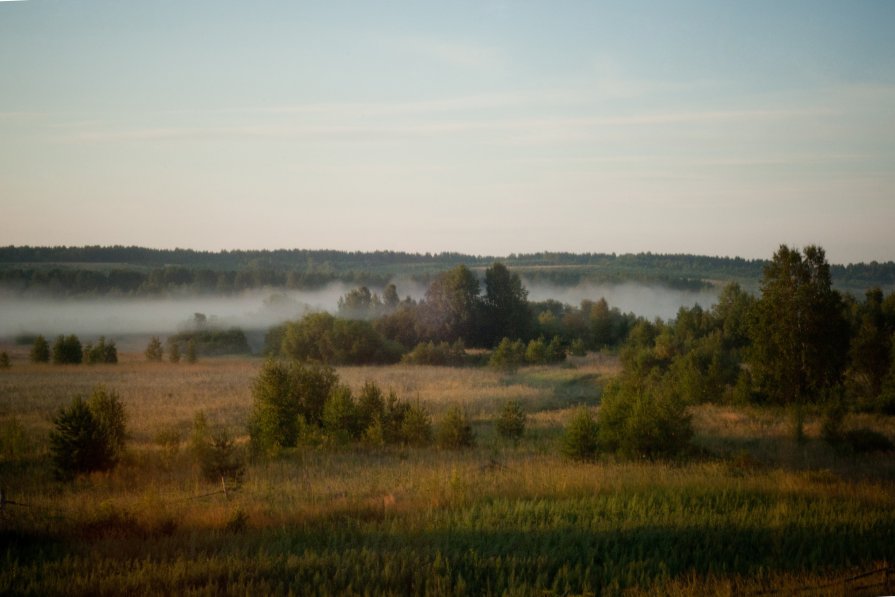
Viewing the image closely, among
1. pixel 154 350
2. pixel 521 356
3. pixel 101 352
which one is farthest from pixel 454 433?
pixel 521 356

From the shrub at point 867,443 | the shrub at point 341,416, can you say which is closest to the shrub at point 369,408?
the shrub at point 341,416

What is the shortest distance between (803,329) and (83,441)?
79.6 feet

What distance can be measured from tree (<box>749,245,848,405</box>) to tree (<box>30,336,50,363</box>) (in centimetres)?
2432

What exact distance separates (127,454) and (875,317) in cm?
3731

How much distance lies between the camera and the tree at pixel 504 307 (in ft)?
209

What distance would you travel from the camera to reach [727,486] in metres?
11.7

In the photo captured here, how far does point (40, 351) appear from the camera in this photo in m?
16.8

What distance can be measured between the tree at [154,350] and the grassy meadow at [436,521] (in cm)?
661

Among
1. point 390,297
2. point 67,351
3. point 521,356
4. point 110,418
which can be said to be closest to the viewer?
point 110,418

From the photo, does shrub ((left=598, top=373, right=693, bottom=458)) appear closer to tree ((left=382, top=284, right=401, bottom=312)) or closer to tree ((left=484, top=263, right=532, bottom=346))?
tree ((left=484, top=263, right=532, bottom=346))

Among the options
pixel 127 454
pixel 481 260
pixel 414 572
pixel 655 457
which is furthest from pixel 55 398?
pixel 481 260

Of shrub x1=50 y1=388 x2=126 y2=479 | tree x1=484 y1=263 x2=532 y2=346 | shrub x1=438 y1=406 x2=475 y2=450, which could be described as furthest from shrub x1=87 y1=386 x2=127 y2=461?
tree x1=484 y1=263 x2=532 y2=346

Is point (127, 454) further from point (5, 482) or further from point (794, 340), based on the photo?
point (794, 340)

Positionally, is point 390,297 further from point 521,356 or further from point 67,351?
point 67,351
